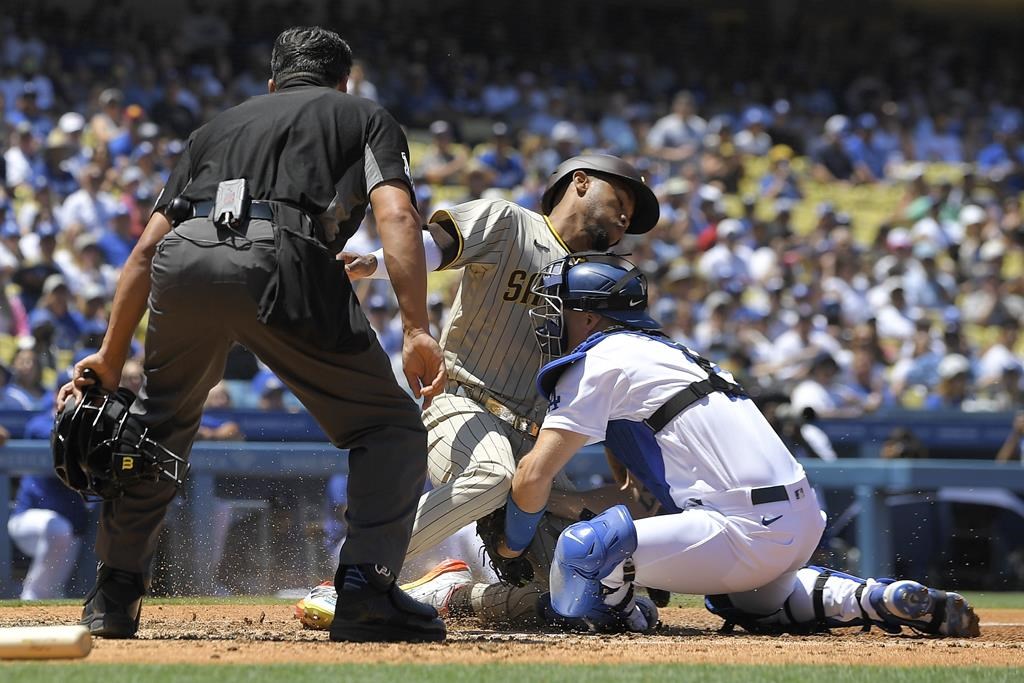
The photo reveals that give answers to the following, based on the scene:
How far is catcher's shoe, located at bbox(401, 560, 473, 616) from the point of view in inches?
223

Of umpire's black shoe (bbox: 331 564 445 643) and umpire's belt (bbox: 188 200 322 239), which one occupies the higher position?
umpire's belt (bbox: 188 200 322 239)

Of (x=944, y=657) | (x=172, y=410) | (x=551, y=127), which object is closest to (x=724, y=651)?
(x=944, y=657)

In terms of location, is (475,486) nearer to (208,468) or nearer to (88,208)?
(208,468)

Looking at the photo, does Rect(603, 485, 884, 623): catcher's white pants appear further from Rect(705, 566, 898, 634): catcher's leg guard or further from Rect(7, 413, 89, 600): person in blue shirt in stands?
Rect(7, 413, 89, 600): person in blue shirt in stands

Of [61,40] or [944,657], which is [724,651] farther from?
[61,40]

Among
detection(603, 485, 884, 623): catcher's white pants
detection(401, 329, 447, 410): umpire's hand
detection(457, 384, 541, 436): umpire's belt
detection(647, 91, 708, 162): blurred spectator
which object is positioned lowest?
detection(603, 485, 884, 623): catcher's white pants

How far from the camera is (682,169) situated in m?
16.7

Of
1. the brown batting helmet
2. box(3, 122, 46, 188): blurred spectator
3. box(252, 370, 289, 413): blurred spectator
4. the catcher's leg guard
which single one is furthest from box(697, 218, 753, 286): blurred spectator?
the catcher's leg guard

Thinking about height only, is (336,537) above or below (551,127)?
below

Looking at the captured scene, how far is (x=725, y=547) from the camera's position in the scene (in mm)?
4855

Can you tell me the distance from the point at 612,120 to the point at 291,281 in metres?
14.5

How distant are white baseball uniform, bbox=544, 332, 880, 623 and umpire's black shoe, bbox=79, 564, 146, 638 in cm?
138

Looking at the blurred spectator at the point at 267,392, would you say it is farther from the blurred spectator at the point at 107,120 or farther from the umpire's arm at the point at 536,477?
the umpire's arm at the point at 536,477

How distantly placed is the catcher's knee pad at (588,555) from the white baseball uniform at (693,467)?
0.20ft
